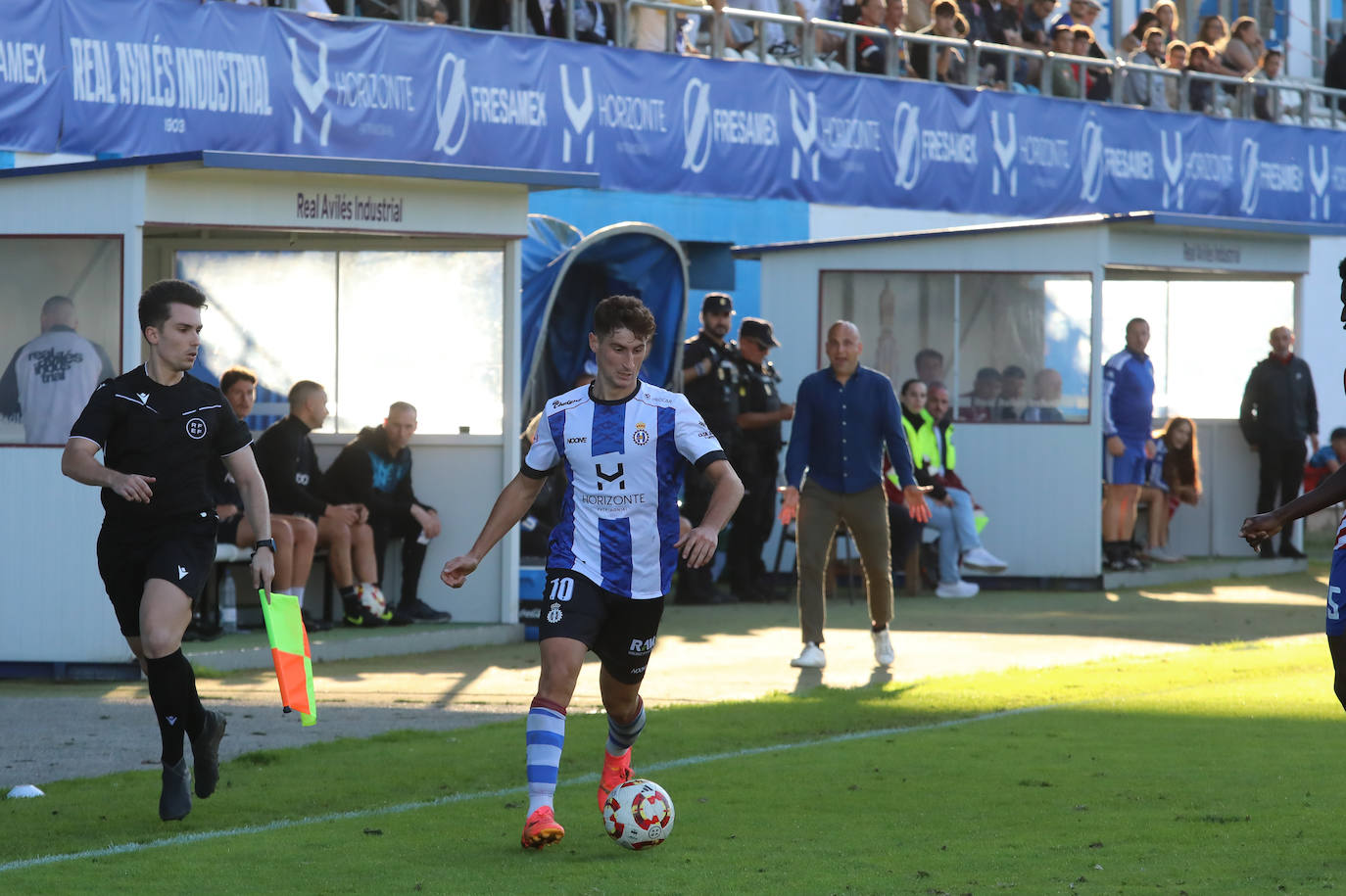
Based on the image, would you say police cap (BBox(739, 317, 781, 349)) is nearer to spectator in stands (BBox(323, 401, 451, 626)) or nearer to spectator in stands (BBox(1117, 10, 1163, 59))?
spectator in stands (BBox(323, 401, 451, 626))

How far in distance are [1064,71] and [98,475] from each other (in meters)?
19.6

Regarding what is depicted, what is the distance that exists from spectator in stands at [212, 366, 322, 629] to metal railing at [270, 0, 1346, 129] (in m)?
5.59

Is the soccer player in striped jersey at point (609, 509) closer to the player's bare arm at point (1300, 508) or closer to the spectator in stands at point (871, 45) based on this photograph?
the player's bare arm at point (1300, 508)

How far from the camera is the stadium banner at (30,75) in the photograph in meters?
14.9

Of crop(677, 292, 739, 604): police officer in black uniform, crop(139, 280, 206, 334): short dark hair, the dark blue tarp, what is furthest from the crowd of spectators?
crop(139, 280, 206, 334): short dark hair

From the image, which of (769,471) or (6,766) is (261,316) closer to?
(769,471)

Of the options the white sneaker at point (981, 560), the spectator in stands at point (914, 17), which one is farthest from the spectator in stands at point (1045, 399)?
the spectator in stands at point (914, 17)

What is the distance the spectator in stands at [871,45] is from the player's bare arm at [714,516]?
16.6 meters

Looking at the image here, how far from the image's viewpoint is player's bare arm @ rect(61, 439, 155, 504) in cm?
729

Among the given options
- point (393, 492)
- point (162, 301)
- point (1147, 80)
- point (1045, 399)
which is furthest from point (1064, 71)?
point (162, 301)

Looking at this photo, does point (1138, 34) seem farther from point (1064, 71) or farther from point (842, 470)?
point (842, 470)

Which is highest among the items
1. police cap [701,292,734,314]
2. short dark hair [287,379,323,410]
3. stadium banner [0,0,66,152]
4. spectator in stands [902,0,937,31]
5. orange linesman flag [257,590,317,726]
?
spectator in stands [902,0,937,31]

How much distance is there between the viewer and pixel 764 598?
665 inches

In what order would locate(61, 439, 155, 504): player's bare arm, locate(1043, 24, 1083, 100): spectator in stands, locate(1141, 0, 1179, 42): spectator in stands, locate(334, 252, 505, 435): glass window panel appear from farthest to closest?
locate(1141, 0, 1179, 42): spectator in stands → locate(1043, 24, 1083, 100): spectator in stands → locate(334, 252, 505, 435): glass window panel → locate(61, 439, 155, 504): player's bare arm
